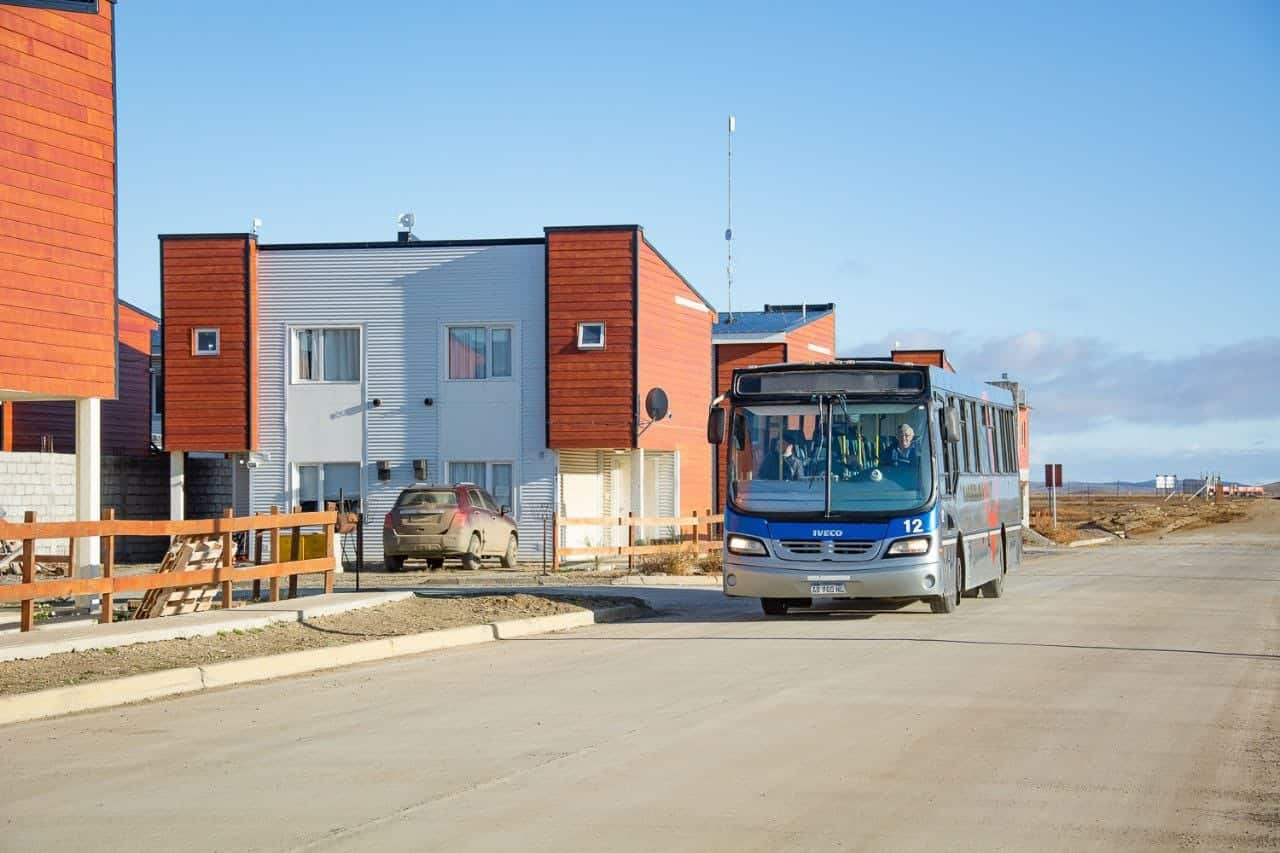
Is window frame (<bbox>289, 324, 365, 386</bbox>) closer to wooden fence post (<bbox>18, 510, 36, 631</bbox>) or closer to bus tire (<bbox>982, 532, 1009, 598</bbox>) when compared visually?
bus tire (<bbox>982, 532, 1009, 598</bbox>)

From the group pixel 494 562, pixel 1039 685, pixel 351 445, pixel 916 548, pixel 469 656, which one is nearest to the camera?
pixel 1039 685

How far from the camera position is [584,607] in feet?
68.2

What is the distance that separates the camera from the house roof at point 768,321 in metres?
48.7

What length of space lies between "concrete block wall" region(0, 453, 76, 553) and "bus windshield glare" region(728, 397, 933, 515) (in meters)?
16.3

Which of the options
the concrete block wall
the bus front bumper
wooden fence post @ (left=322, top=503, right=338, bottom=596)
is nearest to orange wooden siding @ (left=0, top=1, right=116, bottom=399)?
wooden fence post @ (left=322, top=503, right=338, bottom=596)

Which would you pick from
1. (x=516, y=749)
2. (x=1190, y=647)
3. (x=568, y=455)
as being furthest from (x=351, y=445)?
(x=516, y=749)

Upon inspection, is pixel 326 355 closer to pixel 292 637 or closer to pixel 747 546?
pixel 747 546

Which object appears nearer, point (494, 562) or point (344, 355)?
point (494, 562)

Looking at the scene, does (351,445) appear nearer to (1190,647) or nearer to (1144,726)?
(1190,647)

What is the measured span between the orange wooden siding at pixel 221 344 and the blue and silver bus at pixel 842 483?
20.3 meters

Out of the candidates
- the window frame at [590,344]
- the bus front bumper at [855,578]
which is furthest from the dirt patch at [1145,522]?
the bus front bumper at [855,578]

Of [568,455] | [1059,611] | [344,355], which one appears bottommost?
[1059,611]

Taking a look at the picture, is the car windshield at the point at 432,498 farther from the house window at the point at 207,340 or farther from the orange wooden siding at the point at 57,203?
the orange wooden siding at the point at 57,203

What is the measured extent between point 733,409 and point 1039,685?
740 centimetres
